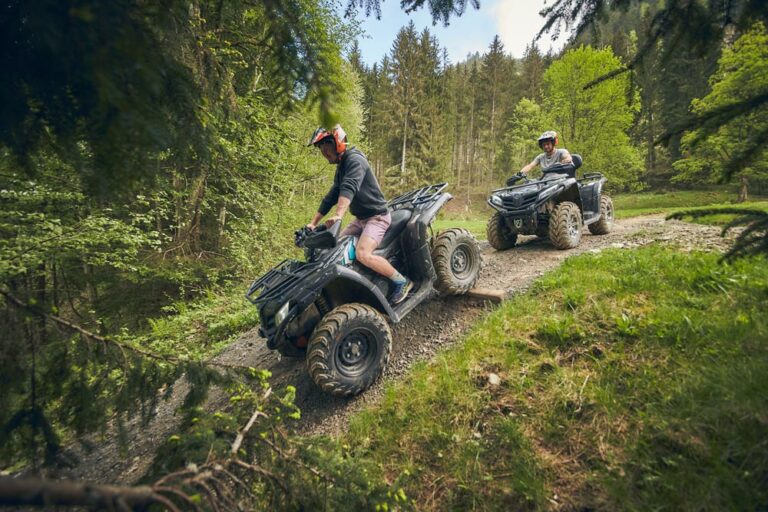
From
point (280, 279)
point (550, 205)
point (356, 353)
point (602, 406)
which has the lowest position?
point (602, 406)

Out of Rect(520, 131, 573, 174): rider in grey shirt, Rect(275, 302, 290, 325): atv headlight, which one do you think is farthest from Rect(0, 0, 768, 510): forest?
Rect(520, 131, 573, 174): rider in grey shirt

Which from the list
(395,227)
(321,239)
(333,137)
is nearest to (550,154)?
(395,227)

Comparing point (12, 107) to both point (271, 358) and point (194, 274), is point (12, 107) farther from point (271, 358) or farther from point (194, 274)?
point (194, 274)

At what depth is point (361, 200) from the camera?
3.71m

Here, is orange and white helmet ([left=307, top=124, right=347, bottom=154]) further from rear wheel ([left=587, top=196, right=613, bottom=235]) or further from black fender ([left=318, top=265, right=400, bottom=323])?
rear wheel ([left=587, top=196, right=613, bottom=235])

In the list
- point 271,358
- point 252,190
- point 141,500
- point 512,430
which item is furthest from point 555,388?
point 252,190

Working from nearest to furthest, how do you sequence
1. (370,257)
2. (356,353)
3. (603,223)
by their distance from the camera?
(356,353) → (370,257) → (603,223)

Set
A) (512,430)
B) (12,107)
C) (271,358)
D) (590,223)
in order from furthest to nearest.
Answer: (590,223)
(271,358)
(512,430)
(12,107)

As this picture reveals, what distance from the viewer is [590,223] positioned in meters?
7.05

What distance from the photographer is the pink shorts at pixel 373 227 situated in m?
3.68

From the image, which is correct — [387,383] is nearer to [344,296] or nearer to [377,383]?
[377,383]

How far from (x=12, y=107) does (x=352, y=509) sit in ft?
7.37

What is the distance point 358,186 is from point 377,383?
216cm

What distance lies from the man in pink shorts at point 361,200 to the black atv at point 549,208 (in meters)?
3.34
